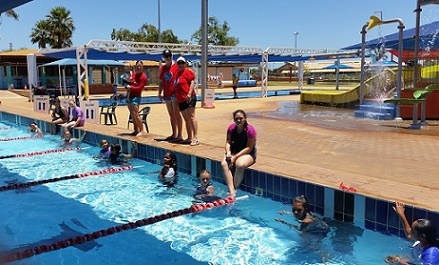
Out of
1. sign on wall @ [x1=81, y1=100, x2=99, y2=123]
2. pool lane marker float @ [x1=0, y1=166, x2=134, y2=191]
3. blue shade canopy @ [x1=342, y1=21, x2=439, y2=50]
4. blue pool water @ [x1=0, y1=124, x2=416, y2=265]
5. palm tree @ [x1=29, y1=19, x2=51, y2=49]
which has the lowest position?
blue pool water @ [x1=0, y1=124, x2=416, y2=265]

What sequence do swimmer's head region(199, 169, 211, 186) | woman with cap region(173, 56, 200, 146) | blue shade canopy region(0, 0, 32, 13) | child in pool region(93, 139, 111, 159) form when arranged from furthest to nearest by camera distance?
1. child in pool region(93, 139, 111, 159)
2. woman with cap region(173, 56, 200, 146)
3. swimmer's head region(199, 169, 211, 186)
4. blue shade canopy region(0, 0, 32, 13)

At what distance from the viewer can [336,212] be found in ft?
15.8

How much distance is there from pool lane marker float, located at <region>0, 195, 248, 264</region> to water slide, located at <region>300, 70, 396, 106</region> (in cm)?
1215

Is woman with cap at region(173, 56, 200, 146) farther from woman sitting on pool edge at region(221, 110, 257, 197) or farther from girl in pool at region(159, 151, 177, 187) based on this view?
woman sitting on pool edge at region(221, 110, 257, 197)

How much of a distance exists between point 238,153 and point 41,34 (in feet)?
148

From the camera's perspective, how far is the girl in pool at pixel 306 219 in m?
4.52

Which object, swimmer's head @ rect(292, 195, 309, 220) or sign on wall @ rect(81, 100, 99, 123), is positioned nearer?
swimmer's head @ rect(292, 195, 309, 220)

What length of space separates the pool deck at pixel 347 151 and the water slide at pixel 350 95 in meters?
4.35

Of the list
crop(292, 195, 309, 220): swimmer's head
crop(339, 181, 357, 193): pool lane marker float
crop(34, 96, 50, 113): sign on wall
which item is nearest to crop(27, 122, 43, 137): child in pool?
crop(34, 96, 50, 113): sign on wall

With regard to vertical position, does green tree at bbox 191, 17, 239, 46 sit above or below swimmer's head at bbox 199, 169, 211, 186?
above

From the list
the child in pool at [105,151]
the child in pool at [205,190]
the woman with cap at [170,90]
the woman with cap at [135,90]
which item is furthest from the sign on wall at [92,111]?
the child in pool at [205,190]

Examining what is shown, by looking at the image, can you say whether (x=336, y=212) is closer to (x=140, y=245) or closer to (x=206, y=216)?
(x=206, y=216)

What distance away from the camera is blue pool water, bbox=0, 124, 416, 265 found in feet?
13.8

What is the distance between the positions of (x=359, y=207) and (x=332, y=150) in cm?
303
